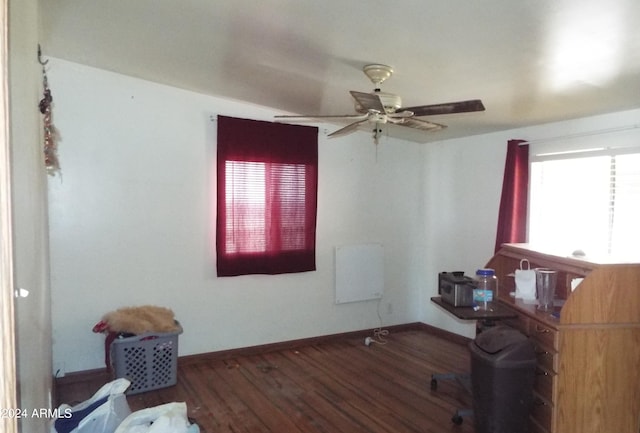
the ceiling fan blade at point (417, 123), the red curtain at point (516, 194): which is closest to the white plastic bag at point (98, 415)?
the ceiling fan blade at point (417, 123)

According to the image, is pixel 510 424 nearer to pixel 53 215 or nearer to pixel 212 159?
pixel 212 159

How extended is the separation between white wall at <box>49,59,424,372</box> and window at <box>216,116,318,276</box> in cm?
14

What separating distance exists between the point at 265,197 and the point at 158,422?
2541mm

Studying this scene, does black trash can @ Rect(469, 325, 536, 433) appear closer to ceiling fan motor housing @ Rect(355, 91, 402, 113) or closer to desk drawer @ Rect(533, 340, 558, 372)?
desk drawer @ Rect(533, 340, 558, 372)

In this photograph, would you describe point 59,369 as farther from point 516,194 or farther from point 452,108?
point 516,194

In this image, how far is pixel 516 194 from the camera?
3.86 metres

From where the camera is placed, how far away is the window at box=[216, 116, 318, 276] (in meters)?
3.93

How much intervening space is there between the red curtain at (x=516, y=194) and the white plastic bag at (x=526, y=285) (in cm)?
99

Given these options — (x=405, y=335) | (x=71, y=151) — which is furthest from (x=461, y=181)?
(x=71, y=151)

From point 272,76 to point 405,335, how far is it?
3296mm

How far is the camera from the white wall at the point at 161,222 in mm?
3389

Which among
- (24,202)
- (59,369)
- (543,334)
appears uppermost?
(24,202)

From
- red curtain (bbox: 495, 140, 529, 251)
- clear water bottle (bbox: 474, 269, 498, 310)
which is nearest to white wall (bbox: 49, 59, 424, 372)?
red curtain (bbox: 495, 140, 529, 251)

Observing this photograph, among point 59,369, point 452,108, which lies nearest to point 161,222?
point 59,369
